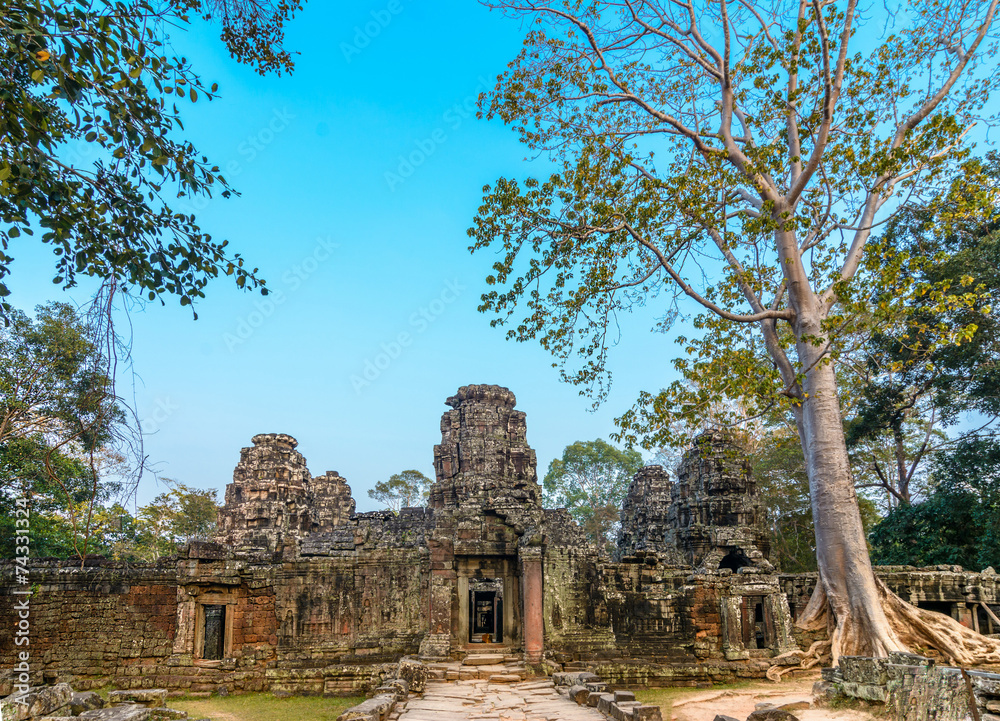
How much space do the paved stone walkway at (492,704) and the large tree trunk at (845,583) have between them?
162 inches

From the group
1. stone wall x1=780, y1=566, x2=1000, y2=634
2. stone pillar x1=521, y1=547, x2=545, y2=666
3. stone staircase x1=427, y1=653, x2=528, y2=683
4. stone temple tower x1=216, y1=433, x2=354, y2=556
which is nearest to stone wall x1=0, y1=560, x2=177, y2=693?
stone staircase x1=427, y1=653, x2=528, y2=683

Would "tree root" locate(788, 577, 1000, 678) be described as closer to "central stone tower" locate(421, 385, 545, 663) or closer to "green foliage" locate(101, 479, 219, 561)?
"central stone tower" locate(421, 385, 545, 663)

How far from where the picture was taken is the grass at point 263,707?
936 centimetres

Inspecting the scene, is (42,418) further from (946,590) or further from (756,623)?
(946,590)

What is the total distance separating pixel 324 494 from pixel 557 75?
67.2 ft

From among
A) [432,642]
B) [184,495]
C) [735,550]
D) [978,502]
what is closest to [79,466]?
[184,495]

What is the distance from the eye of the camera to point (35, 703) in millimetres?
6641

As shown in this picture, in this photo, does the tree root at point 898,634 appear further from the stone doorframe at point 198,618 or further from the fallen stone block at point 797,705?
the stone doorframe at point 198,618

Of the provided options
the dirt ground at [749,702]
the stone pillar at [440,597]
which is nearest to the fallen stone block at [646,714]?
the dirt ground at [749,702]

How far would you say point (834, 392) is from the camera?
10.6 m

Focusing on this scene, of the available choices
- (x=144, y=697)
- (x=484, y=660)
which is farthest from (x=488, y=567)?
(x=144, y=697)

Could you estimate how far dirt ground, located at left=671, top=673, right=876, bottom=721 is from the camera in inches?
279

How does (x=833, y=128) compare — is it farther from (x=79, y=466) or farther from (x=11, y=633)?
(x=79, y=466)

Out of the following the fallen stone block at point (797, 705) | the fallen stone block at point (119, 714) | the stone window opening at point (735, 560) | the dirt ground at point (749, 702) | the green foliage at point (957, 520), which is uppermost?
the green foliage at point (957, 520)
